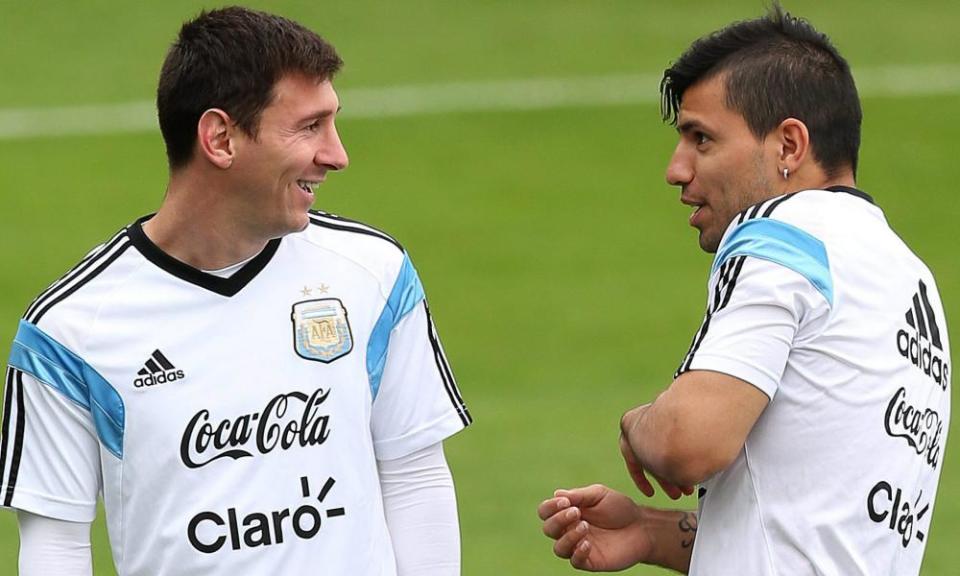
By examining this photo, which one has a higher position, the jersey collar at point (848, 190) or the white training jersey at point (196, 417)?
the jersey collar at point (848, 190)

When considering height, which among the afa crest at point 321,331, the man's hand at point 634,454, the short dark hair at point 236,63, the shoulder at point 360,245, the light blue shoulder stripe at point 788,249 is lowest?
the man's hand at point 634,454

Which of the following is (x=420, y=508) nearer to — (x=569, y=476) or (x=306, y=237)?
(x=306, y=237)

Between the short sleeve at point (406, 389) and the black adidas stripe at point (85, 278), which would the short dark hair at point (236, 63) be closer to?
the black adidas stripe at point (85, 278)

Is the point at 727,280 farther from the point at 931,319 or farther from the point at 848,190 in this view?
the point at 931,319

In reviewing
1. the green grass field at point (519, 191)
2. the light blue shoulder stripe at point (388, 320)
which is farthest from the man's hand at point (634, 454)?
the green grass field at point (519, 191)

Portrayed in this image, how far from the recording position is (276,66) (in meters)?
4.09

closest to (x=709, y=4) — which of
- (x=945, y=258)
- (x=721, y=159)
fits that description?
(x=945, y=258)

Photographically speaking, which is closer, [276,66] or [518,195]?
[276,66]

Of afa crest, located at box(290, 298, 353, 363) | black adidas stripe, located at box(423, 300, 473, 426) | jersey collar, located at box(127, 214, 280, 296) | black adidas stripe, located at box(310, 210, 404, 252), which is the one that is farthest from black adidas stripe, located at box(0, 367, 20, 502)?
black adidas stripe, located at box(423, 300, 473, 426)

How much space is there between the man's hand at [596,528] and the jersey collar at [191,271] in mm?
889

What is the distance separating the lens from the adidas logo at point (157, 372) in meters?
4.10

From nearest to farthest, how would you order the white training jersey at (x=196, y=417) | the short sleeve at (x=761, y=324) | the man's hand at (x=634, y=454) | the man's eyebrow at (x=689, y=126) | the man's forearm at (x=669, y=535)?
the short sleeve at (x=761, y=324) < the man's hand at (x=634, y=454) < the white training jersey at (x=196, y=417) < the man's eyebrow at (x=689, y=126) < the man's forearm at (x=669, y=535)

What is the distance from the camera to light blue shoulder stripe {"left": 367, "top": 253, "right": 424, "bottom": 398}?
424cm

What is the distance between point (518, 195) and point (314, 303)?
41.6ft
